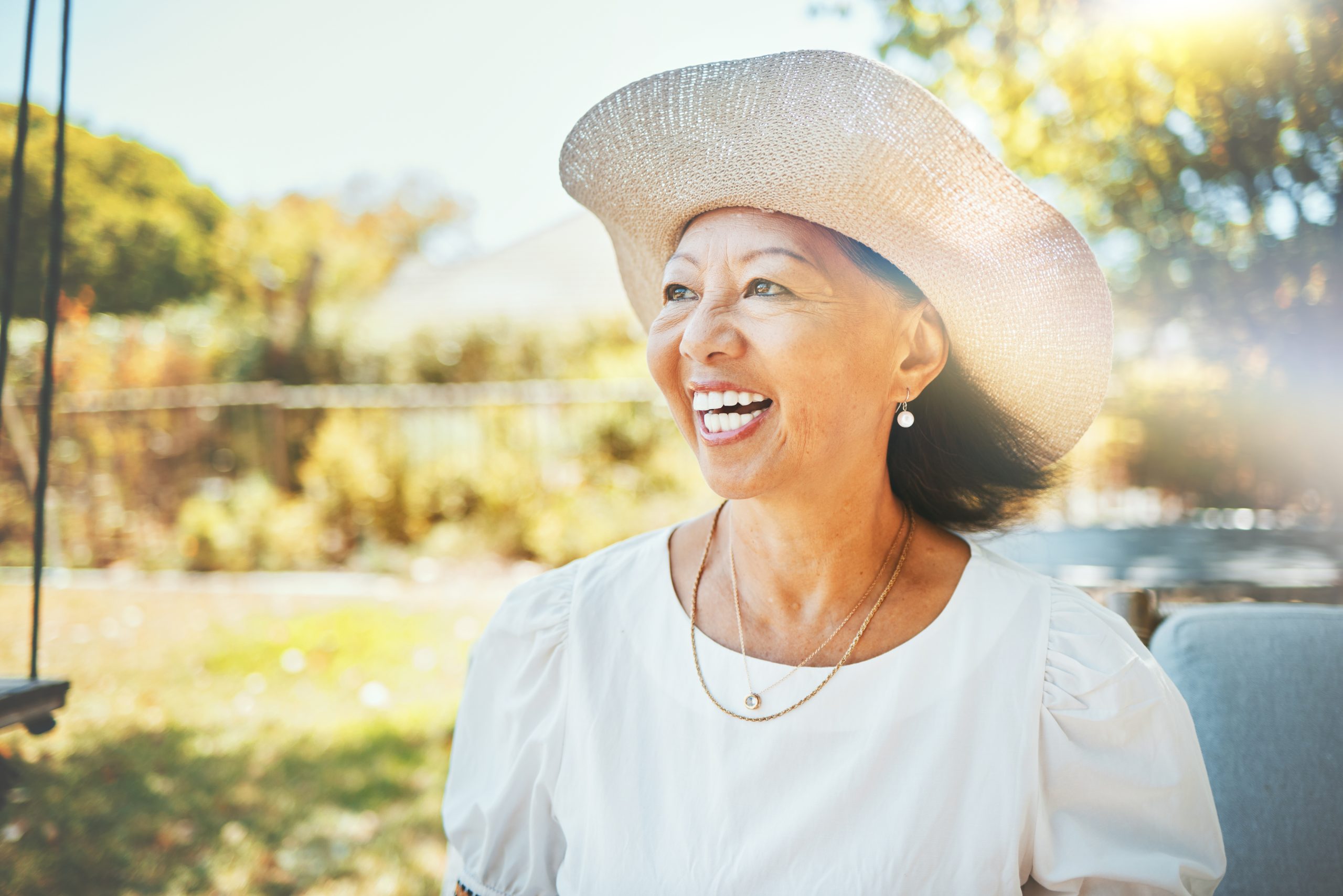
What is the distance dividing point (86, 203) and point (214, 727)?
4458 millimetres

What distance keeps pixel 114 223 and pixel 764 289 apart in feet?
24.1

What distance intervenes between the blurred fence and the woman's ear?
6.00 meters

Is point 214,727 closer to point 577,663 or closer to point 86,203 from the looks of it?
point 577,663

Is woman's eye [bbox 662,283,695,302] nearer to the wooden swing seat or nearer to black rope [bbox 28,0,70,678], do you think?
black rope [bbox 28,0,70,678]

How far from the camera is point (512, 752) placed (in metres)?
1.67

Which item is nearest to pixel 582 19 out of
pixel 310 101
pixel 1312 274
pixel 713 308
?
pixel 1312 274

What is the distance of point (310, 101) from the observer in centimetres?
1391

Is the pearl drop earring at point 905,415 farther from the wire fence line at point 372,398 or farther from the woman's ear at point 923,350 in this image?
the wire fence line at point 372,398

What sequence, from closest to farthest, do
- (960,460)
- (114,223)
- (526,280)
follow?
(960,460) < (114,223) < (526,280)

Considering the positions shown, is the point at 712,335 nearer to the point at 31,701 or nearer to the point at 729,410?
the point at 729,410

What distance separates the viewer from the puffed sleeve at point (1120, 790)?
4.50 ft

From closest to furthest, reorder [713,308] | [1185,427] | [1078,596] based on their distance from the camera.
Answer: [713,308] → [1078,596] → [1185,427]

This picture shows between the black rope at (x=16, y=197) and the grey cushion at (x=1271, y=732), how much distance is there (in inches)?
92.0

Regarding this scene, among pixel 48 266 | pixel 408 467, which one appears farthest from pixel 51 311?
pixel 408 467
